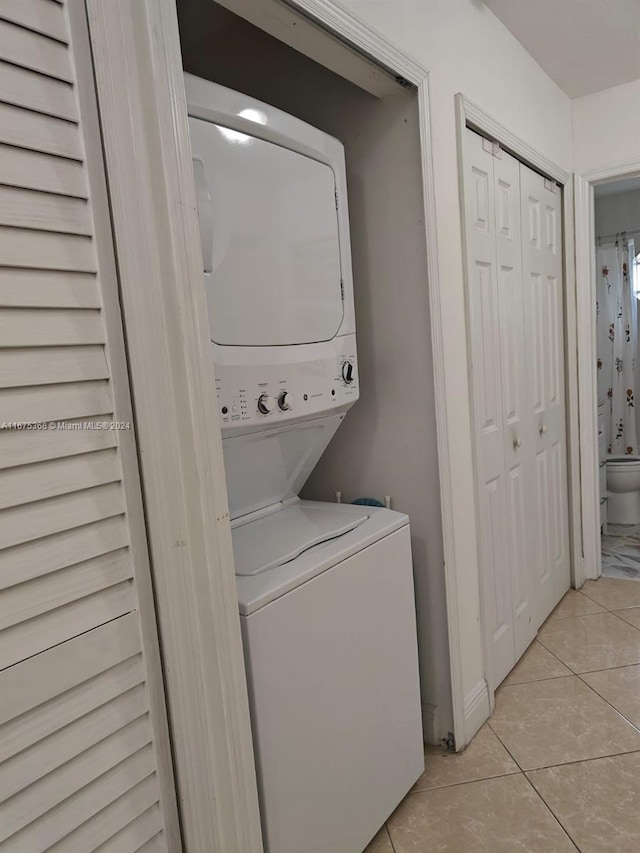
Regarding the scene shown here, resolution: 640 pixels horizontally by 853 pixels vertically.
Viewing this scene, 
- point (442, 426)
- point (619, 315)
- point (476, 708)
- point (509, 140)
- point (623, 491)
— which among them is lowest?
point (476, 708)

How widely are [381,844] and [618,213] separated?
4.49m

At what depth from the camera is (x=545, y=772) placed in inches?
70.5

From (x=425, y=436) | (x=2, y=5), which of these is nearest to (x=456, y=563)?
(x=425, y=436)

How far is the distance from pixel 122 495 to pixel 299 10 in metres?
1.09

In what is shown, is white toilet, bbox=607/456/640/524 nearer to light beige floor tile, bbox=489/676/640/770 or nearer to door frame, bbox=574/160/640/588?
door frame, bbox=574/160/640/588

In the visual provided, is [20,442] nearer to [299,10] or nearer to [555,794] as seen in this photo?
[299,10]

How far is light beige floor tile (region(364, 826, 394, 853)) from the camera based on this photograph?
156cm

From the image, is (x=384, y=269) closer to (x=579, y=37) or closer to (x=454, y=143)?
(x=454, y=143)

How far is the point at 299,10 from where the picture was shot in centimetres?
127

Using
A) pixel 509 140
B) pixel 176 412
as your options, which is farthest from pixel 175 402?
pixel 509 140

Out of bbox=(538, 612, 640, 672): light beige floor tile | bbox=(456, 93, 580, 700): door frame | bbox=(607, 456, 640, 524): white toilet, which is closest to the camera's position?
bbox=(538, 612, 640, 672): light beige floor tile

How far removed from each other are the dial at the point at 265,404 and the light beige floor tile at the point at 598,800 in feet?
4.45

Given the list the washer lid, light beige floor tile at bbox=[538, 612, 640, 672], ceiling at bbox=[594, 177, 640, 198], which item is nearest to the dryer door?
the washer lid

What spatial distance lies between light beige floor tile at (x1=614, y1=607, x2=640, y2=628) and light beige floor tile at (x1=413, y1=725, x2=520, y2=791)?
1.09m
